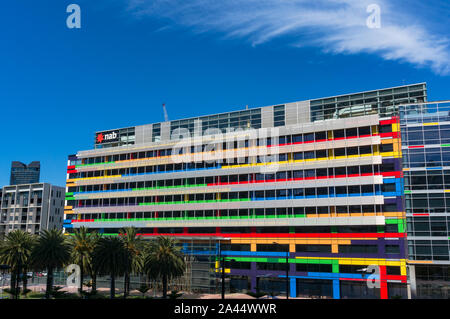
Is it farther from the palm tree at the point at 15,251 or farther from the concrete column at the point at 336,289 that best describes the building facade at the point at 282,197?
the palm tree at the point at 15,251

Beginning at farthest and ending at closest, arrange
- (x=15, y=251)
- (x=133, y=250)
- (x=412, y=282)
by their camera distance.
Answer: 1. (x=15, y=251)
2. (x=133, y=250)
3. (x=412, y=282)

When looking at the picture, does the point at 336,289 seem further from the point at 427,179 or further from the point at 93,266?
the point at 93,266

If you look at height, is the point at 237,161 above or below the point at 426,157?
above

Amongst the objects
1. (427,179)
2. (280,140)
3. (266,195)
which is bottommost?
(266,195)

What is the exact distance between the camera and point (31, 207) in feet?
464

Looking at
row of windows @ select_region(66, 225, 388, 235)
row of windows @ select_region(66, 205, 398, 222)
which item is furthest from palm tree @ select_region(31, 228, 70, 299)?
row of windows @ select_region(66, 205, 398, 222)

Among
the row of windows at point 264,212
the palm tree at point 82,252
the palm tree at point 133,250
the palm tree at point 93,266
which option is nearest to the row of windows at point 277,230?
the row of windows at point 264,212

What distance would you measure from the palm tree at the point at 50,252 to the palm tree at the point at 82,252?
1335mm

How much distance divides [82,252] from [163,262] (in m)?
14.8

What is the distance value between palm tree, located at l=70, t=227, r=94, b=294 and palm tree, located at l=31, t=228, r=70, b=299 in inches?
52.6

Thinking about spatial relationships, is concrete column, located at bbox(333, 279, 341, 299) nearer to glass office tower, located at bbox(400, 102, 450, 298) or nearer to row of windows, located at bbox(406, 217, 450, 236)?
glass office tower, located at bbox(400, 102, 450, 298)

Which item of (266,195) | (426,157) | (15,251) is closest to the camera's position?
(426,157)

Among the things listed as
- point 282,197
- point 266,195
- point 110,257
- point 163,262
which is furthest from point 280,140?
point 110,257
